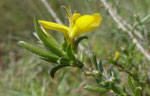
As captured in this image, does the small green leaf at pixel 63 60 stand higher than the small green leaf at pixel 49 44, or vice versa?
the small green leaf at pixel 49 44

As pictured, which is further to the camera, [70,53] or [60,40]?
[60,40]

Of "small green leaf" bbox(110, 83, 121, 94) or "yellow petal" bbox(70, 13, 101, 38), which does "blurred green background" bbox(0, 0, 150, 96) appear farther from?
"small green leaf" bbox(110, 83, 121, 94)

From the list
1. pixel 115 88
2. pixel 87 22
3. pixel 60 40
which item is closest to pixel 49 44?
pixel 87 22

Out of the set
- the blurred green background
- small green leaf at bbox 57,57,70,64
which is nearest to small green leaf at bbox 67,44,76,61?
small green leaf at bbox 57,57,70,64

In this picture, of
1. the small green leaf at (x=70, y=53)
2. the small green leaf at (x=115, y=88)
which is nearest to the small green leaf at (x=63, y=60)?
the small green leaf at (x=70, y=53)

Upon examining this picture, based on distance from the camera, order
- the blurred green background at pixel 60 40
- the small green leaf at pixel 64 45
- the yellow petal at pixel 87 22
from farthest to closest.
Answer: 1. the blurred green background at pixel 60 40
2. the small green leaf at pixel 64 45
3. the yellow petal at pixel 87 22

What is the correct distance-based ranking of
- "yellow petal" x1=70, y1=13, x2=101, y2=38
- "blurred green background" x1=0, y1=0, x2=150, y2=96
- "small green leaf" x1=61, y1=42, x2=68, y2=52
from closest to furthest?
"yellow petal" x1=70, y1=13, x2=101, y2=38
"small green leaf" x1=61, y1=42, x2=68, y2=52
"blurred green background" x1=0, y1=0, x2=150, y2=96

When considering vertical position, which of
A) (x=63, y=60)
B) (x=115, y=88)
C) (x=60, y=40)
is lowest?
(x=115, y=88)

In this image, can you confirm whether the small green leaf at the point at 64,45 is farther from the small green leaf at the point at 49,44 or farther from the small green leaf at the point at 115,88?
the small green leaf at the point at 115,88

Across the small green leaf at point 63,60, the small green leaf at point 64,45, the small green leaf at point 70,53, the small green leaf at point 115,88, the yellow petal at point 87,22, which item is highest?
the yellow petal at point 87,22

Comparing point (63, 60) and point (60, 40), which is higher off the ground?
point (60, 40)

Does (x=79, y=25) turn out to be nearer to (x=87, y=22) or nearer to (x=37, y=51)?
(x=87, y=22)

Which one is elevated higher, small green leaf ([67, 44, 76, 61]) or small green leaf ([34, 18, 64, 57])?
small green leaf ([34, 18, 64, 57])
